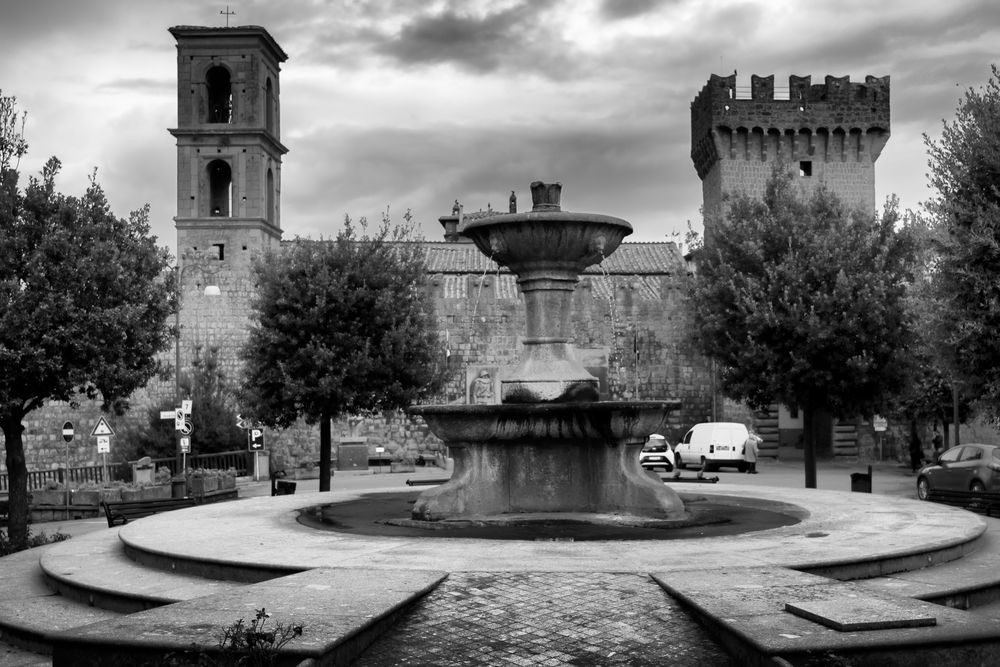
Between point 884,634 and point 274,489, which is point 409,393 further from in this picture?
point 884,634

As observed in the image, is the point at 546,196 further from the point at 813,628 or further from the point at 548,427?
the point at 813,628

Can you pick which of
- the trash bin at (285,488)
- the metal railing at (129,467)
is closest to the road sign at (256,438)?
the metal railing at (129,467)

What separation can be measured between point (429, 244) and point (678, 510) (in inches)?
1722

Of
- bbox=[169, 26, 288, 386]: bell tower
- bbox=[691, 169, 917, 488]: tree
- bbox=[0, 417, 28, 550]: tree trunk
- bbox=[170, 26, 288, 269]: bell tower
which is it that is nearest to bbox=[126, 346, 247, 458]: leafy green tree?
bbox=[169, 26, 288, 386]: bell tower

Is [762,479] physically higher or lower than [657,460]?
lower

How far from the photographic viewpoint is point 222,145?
4197cm

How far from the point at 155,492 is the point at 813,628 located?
63.7ft

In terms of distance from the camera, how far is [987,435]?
133ft

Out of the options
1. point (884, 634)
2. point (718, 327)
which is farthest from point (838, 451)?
point (884, 634)

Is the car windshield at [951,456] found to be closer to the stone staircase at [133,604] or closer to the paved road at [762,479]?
the paved road at [762,479]

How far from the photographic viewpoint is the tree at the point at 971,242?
603 inches

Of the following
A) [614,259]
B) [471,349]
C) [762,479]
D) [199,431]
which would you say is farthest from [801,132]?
[199,431]

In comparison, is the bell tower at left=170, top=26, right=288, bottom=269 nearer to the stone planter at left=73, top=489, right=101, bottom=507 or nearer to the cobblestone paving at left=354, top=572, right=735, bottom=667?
the stone planter at left=73, top=489, right=101, bottom=507

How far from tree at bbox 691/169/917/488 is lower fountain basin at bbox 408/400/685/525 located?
11.1 meters
